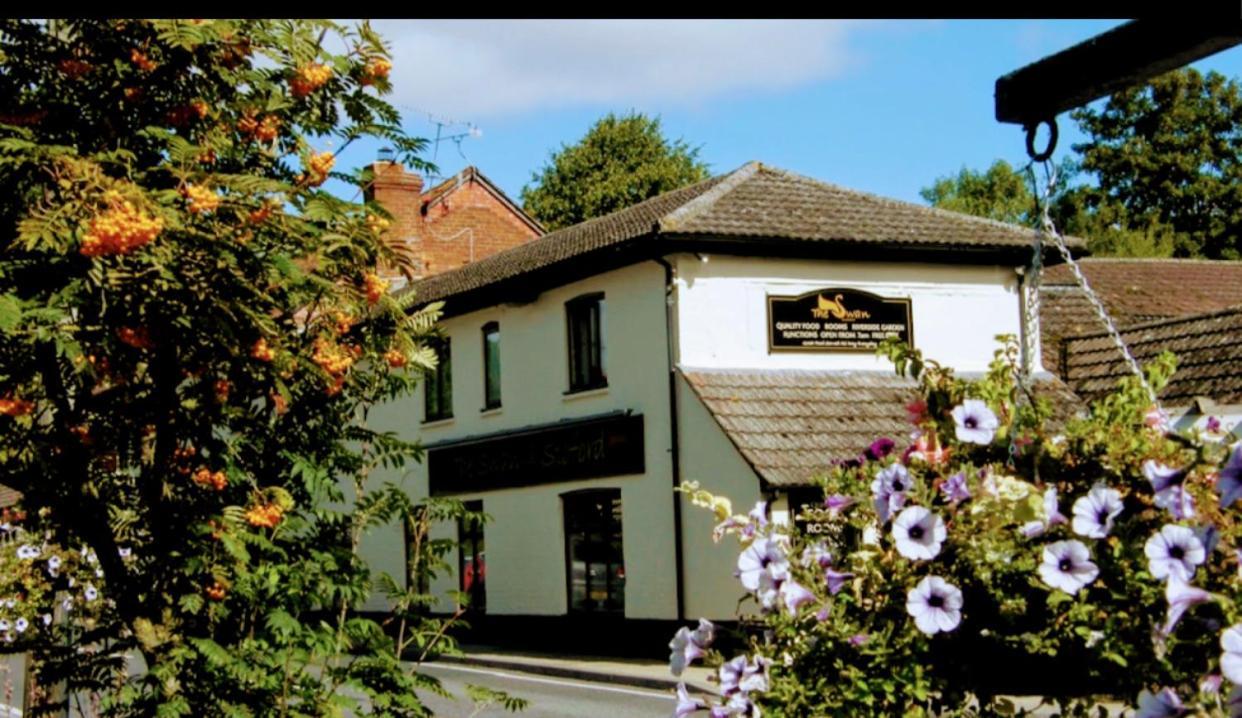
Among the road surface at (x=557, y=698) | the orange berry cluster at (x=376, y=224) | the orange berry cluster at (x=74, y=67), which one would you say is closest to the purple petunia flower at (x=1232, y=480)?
the orange berry cluster at (x=376, y=224)

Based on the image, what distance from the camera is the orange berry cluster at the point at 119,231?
498 cm

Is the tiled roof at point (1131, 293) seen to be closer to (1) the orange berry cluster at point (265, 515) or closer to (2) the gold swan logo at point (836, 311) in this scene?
(2) the gold swan logo at point (836, 311)

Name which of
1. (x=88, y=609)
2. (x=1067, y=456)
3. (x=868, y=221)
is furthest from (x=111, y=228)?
(x=868, y=221)

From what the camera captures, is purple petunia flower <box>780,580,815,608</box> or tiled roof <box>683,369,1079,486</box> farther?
tiled roof <box>683,369,1079,486</box>

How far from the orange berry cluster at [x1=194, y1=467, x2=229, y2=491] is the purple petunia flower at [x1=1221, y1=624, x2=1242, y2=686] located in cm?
386

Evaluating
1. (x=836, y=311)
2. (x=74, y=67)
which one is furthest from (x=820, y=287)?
(x=74, y=67)

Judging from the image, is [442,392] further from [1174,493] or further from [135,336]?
[1174,493]

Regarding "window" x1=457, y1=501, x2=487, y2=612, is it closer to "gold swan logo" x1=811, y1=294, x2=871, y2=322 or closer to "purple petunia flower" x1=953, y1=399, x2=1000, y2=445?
"gold swan logo" x1=811, y1=294, x2=871, y2=322

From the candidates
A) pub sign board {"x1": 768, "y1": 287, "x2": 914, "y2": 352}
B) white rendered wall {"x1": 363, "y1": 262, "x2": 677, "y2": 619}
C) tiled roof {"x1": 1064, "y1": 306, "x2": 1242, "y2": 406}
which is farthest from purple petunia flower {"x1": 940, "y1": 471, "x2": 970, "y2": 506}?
pub sign board {"x1": 768, "y1": 287, "x2": 914, "y2": 352}

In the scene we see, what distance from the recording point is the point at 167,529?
5680 millimetres

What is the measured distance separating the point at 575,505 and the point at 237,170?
1999cm

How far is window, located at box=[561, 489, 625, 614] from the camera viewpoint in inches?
962

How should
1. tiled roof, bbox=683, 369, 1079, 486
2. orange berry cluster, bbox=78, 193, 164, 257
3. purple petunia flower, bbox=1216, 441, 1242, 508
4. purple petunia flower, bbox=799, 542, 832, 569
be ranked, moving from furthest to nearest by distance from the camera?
1. tiled roof, bbox=683, 369, 1079, 486
2. orange berry cluster, bbox=78, 193, 164, 257
3. purple petunia flower, bbox=799, 542, 832, 569
4. purple petunia flower, bbox=1216, 441, 1242, 508

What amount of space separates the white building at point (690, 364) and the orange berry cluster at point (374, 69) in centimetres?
1491
